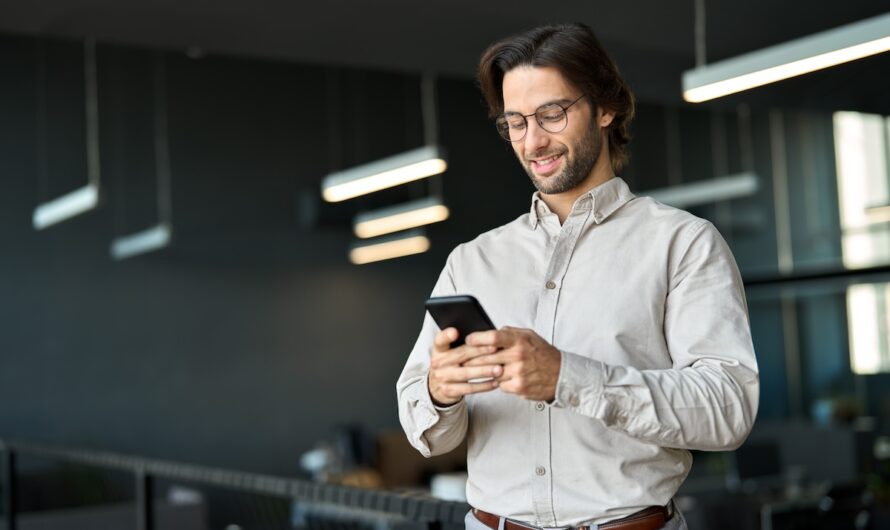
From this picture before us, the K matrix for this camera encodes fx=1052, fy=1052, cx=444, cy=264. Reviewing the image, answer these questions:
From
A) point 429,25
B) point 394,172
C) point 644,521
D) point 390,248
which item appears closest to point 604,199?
point 644,521

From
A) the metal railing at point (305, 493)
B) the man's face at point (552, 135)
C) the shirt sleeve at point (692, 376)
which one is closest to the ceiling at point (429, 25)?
the metal railing at point (305, 493)

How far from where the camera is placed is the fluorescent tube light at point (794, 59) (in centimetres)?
333

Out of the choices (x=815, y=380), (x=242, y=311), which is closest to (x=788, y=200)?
(x=815, y=380)

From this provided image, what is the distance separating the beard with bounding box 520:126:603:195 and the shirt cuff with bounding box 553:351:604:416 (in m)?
0.28

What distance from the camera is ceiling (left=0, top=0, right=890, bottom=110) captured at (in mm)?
4859

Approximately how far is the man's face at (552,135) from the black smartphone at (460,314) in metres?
0.26

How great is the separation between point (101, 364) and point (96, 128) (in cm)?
197

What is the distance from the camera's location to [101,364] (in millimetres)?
8727

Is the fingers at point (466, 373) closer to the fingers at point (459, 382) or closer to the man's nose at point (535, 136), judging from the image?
the fingers at point (459, 382)

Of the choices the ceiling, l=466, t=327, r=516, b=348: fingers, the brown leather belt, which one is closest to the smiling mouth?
l=466, t=327, r=516, b=348: fingers

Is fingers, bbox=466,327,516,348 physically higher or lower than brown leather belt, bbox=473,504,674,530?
higher

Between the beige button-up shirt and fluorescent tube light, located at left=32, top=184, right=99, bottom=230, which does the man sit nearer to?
the beige button-up shirt

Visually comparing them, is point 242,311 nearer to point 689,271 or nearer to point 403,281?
point 403,281

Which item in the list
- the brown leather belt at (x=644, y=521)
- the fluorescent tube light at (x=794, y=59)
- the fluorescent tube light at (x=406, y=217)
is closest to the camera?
the brown leather belt at (x=644, y=521)
